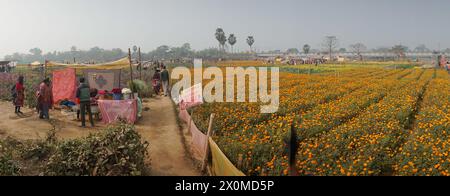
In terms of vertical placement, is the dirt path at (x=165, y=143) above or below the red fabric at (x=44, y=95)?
below

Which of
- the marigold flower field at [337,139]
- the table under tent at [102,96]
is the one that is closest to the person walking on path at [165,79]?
the table under tent at [102,96]

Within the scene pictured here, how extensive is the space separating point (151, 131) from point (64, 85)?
5.57 metres

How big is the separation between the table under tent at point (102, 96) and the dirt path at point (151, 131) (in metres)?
0.38

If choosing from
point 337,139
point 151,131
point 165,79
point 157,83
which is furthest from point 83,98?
point 157,83

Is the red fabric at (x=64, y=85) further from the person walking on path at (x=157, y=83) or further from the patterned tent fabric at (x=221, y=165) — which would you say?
the patterned tent fabric at (x=221, y=165)

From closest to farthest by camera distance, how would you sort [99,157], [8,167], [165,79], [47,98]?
[99,157] < [8,167] < [47,98] < [165,79]

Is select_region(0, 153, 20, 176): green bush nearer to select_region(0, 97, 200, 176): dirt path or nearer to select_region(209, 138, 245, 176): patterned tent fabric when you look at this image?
select_region(0, 97, 200, 176): dirt path

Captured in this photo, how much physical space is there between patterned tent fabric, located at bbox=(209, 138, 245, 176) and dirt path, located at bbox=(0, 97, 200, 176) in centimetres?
77

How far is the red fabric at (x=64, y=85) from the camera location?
1413cm

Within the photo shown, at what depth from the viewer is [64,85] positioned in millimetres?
14297

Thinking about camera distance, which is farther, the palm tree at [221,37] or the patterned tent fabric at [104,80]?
the palm tree at [221,37]

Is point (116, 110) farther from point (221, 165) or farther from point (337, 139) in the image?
point (337, 139)

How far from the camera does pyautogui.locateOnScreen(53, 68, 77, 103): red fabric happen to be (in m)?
14.1

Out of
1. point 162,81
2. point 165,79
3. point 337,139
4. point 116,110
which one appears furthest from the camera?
point 162,81
